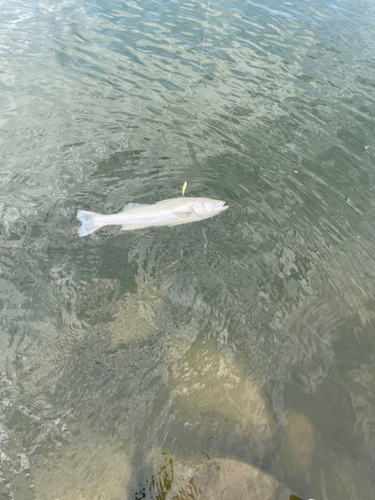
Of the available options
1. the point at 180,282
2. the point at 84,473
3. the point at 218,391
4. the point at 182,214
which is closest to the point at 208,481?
the point at 218,391

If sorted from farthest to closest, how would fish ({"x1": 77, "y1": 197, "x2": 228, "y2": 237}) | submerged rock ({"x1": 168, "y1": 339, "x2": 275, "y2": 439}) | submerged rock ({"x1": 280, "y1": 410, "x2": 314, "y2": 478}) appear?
1. fish ({"x1": 77, "y1": 197, "x2": 228, "y2": 237})
2. submerged rock ({"x1": 168, "y1": 339, "x2": 275, "y2": 439})
3. submerged rock ({"x1": 280, "y1": 410, "x2": 314, "y2": 478})

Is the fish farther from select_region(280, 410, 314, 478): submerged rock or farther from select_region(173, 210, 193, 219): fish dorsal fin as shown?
select_region(280, 410, 314, 478): submerged rock

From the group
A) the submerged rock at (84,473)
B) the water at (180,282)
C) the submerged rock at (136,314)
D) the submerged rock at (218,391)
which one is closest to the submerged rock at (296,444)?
the water at (180,282)

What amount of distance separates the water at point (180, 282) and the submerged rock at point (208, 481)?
3.0 inches

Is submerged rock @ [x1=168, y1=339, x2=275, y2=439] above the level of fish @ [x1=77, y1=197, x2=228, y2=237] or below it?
below

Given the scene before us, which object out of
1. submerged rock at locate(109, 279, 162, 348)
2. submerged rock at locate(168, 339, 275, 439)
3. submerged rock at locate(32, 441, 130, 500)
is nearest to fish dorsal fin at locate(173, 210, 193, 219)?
submerged rock at locate(109, 279, 162, 348)

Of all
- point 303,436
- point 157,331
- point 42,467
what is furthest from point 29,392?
point 303,436

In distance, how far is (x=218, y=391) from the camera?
447cm

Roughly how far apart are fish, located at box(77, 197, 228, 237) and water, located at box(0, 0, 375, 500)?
72 cm

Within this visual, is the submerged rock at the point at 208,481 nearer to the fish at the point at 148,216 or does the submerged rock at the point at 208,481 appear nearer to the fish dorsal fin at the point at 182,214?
the fish at the point at 148,216

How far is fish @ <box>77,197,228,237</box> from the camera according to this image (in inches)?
201

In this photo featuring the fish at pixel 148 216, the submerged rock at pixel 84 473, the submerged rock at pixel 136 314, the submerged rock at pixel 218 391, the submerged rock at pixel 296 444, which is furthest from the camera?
the fish at pixel 148 216

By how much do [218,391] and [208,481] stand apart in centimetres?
100

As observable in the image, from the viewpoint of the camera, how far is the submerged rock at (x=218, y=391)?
4.27 meters
